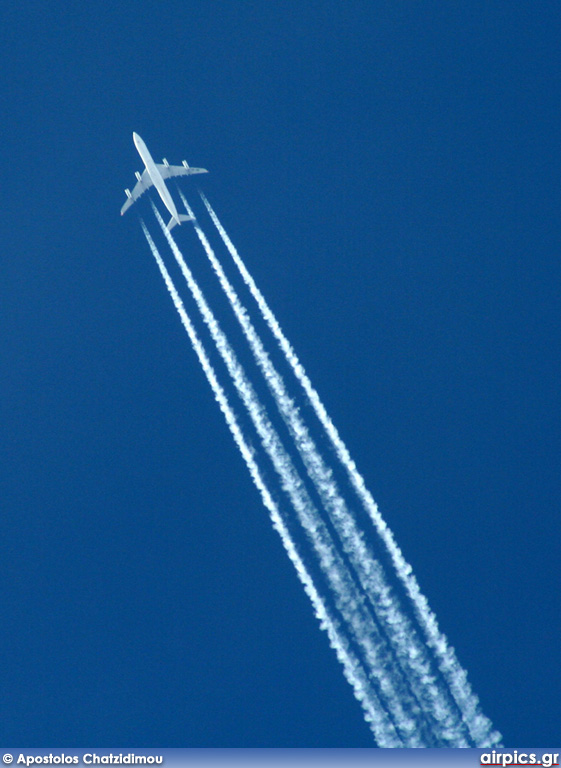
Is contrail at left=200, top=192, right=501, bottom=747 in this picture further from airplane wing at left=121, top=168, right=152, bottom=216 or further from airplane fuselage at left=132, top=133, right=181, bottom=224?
airplane wing at left=121, top=168, right=152, bottom=216

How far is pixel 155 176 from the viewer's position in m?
93.1

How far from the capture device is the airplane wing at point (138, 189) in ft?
319

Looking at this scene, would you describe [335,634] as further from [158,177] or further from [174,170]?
[174,170]

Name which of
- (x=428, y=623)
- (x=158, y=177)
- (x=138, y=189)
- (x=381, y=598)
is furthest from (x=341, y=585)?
(x=138, y=189)

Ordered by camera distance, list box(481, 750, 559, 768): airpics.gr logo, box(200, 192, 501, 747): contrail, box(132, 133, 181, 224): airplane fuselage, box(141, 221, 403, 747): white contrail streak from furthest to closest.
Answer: box(132, 133, 181, 224): airplane fuselage < box(200, 192, 501, 747): contrail < box(141, 221, 403, 747): white contrail streak < box(481, 750, 559, 768): airpics.gr logo

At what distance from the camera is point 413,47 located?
103 meters

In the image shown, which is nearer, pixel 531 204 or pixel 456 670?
pixel 456 670

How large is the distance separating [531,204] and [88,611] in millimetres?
58666

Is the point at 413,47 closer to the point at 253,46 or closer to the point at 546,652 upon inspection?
the point at 253,46

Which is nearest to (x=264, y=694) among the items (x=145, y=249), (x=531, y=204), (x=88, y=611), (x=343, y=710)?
(x=343, y=710)

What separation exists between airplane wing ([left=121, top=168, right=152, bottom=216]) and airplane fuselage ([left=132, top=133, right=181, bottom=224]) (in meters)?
2.34

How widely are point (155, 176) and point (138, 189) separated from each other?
206 inches

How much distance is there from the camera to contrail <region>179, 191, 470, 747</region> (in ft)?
233

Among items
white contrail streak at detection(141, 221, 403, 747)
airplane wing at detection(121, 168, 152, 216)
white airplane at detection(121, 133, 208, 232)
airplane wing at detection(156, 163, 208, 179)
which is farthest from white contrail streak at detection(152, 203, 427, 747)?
airplane wing at detection(121, 168, 152, 216)
